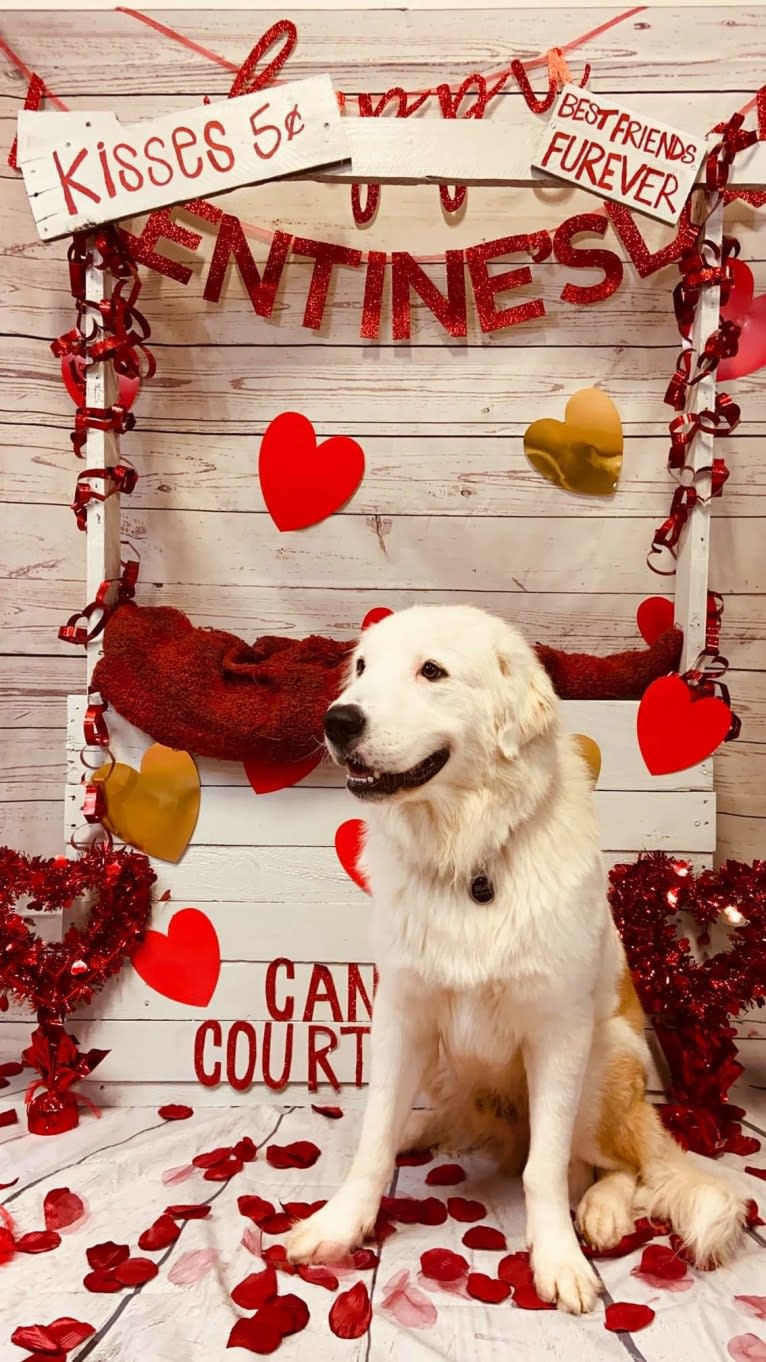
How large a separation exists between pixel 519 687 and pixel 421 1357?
895mm

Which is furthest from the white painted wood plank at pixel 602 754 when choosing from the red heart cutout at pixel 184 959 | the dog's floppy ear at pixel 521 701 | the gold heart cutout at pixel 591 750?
the dog's floppy ear at pixel 521 701

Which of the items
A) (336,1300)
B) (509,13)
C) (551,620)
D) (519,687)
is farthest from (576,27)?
(336,1300)

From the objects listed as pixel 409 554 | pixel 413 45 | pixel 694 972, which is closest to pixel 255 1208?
pixel 694 972

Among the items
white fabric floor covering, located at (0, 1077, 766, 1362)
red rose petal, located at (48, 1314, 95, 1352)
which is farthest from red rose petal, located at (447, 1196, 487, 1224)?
red rose petal, located at (48, 1314, 95, 1352)

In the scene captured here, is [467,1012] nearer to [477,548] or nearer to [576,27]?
[477,548]

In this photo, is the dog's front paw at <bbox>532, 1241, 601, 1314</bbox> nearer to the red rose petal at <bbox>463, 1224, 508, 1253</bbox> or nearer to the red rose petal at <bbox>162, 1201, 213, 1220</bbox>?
the red rose petal at <bbox>463, 1224, 508, 1253</bbox>

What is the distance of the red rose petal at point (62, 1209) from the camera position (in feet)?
5.15

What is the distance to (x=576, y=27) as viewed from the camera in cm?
236

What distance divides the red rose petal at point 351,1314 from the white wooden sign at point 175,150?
77.9 inches

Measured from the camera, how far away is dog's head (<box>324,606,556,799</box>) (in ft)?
4.50

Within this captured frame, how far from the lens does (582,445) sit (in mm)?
2412

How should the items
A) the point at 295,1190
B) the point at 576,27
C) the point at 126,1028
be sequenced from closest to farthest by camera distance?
the point at 295,1190, the point at 126,1028, the point at 576,27

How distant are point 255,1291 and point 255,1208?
23cm

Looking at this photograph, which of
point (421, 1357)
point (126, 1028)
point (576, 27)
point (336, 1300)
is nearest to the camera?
point (421, 1357)
